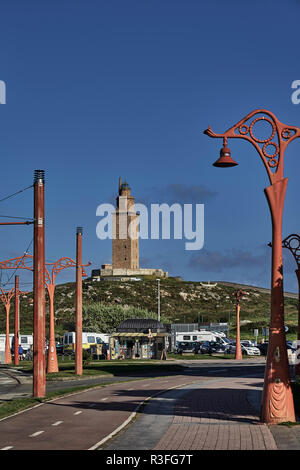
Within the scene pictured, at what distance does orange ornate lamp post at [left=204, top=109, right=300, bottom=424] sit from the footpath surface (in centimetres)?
66

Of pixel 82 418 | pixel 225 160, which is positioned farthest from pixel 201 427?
pixel 225 160

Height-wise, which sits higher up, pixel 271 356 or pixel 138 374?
pixel 271 356

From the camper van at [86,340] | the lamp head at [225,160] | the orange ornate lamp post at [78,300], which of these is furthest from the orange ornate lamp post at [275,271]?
the camper van at [86,340]

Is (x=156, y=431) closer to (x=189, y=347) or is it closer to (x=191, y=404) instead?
(x=191, y=404)

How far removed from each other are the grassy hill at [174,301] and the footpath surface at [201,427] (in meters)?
94.9

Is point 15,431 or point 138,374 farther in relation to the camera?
point 138,374

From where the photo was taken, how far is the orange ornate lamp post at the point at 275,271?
61.6 ft

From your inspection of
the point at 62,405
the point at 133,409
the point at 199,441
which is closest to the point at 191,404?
the point at 133,409

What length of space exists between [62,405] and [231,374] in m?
21.2

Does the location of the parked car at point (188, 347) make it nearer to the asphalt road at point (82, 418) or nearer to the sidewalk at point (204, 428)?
the asphalt road at point (82, 418)
